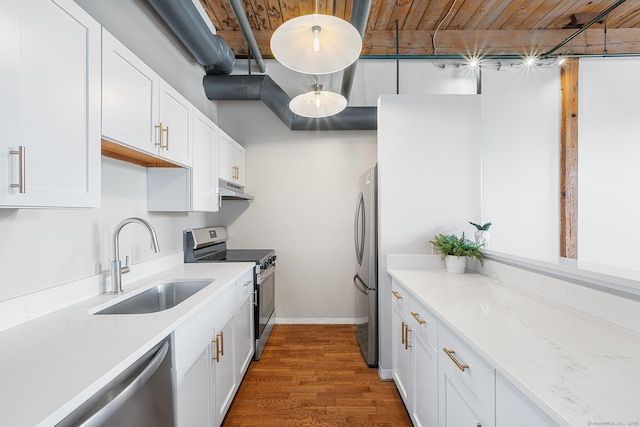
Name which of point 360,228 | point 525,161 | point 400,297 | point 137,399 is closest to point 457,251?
point 400,297

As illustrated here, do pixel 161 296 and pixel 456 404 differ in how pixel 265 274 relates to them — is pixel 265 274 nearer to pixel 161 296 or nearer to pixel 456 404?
pixel 161 296

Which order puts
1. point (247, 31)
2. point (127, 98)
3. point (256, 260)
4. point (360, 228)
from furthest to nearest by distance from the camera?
1. point (360, 228)
2. point (256, 260)
3. point (247, 31)
4. point (127, 98)

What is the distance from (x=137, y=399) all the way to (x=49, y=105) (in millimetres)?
1023

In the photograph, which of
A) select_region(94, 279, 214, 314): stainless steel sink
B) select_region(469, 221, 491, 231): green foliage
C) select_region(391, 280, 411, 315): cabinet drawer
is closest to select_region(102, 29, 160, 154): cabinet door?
select_region(94, 279, 214, 314): stainless steel sink

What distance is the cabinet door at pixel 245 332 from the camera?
2.21 metres

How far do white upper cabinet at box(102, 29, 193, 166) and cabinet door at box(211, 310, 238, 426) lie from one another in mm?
1109

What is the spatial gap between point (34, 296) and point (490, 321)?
1.90 metres

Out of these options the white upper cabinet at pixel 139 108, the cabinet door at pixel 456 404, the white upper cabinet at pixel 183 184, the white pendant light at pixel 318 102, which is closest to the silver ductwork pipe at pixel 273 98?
the white pendant light at pixel 318 102

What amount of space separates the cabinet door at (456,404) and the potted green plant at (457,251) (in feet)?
3.17

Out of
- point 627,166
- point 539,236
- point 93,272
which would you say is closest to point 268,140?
point 93,272

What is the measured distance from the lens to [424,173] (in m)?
2.41

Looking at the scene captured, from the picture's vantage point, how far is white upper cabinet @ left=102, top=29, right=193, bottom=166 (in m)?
1.31

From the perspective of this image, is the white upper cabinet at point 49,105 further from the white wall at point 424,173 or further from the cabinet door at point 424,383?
the white wall at point 424,173

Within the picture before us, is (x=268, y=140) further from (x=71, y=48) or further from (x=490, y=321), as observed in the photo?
(x=490, y=321)
